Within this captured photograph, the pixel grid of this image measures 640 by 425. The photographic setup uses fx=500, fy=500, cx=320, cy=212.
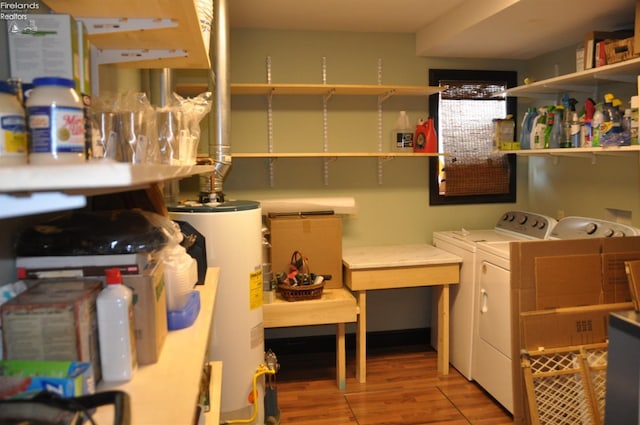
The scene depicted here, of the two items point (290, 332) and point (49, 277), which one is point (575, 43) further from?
point (49, 277)

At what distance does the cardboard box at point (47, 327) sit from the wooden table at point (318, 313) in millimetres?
2189

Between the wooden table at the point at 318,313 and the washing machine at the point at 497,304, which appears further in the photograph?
the wooden table at the point at 318,313

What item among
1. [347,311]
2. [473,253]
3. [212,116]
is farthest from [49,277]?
[473,253]

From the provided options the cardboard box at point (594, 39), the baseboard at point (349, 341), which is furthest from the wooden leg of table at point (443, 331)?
the cardboard box at point (594, 39)

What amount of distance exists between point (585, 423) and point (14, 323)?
2.36 m

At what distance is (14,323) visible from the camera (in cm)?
72

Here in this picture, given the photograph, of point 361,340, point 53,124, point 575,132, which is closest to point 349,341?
point 361,340

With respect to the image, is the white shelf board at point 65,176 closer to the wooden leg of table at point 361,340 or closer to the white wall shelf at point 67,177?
the white wall shelf at point 67,177

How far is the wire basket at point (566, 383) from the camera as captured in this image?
221cm

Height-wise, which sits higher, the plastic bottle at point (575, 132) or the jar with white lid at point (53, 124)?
the plastic bottle at point (575, 132)

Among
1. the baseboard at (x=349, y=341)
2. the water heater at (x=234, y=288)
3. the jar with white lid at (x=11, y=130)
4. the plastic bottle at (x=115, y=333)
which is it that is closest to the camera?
the jar with white lid at (x=11, y=130)

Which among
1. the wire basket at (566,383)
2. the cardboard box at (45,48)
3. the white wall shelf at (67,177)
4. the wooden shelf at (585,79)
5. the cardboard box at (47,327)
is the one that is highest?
the wooden shelf at (585,79)

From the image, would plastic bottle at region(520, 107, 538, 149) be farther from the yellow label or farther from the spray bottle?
the yellow label

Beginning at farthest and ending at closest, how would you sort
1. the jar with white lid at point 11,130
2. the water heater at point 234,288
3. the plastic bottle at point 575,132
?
the plastic bottle at point 575,132 < the water heater at point 234,288 < the jar with white lid at point 11,130
